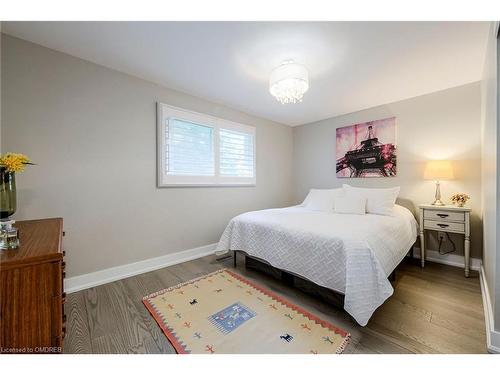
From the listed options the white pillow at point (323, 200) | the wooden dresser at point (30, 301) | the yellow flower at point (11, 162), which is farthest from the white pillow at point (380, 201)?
the yellow flower at point (11, 162)

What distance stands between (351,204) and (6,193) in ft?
9.93

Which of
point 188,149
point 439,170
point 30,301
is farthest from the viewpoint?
point 188,149

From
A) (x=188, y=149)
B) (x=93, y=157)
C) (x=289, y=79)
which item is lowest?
(x=93, y=157)

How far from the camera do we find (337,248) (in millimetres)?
1540

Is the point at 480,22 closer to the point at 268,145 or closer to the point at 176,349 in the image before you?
the point at 268,145

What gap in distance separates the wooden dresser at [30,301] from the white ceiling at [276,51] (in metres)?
1.71

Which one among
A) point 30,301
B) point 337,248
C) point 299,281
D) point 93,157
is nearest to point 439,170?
point 337,248

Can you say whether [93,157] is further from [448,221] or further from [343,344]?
[448,221]

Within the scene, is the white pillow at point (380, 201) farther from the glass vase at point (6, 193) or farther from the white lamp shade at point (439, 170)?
the glass vase at point (6, 193)

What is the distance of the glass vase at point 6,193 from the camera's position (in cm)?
105

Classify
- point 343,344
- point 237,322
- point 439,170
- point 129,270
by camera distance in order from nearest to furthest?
point 343,344, point 237,322, point 129,270, point 439,170

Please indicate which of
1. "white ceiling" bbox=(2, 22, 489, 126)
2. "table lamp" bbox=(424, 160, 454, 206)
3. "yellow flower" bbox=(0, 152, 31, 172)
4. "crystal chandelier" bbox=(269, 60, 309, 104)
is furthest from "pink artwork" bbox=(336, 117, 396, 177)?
"yellow flower" bbox=(0, 152, 31, 172)

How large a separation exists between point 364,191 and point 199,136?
7.88 feet

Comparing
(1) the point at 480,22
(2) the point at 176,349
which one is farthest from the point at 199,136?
(1) the point at 480,22
